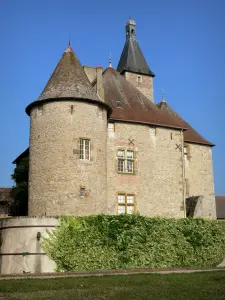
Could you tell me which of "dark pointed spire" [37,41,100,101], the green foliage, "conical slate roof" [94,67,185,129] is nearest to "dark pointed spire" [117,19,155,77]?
"conical slate roof" [94,67,185,129]

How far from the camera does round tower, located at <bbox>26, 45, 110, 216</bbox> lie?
1991 centimetres

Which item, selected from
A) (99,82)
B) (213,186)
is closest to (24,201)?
(99,82)

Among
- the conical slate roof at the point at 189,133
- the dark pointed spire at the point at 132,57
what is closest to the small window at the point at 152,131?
the conical slate roof at the point at 189,133

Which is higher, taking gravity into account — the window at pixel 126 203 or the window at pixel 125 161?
the window at pixel 125 161

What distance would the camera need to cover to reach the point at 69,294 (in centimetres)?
1050

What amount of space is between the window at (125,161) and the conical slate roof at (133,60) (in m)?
13.8

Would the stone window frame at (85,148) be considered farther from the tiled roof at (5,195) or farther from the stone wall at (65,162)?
the tiled roof at (5,195)

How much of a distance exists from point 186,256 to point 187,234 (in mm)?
1056

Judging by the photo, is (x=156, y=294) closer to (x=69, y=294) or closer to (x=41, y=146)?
(x=69, y=294)

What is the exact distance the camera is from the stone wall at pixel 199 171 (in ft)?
94.3

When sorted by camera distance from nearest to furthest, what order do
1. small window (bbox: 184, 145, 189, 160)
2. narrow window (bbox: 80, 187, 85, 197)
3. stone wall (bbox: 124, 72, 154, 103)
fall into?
1. narrow window (bbox: 80, 187, 85, 197)
2. small window (bbox: 184, 145, 189, 160)
3. stone wall (bbox: 124, 72, 154, 103)

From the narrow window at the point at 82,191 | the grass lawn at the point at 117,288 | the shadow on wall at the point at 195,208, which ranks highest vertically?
the narrow window at the point at 82,191

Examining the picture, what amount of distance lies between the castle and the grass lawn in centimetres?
709

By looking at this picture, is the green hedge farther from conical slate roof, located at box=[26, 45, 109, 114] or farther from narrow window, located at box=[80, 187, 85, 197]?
conical slate roof, located at box=[26, 45, 109, 114]
